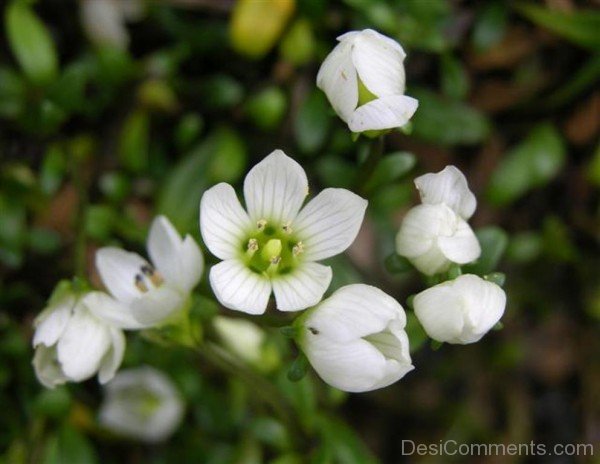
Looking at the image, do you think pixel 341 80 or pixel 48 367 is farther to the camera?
pixel 48 367

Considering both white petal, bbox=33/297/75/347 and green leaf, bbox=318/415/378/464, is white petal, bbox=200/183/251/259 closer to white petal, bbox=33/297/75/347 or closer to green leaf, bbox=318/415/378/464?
white petal, bbox=33/297/75/347

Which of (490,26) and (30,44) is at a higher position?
(30,44)

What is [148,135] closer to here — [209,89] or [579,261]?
[209,89]

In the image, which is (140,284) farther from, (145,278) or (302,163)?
(302,163)

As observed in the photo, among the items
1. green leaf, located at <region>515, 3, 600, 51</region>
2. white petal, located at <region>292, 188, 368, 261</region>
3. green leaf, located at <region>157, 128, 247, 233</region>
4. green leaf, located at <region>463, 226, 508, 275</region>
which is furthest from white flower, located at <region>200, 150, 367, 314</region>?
green leaf, located at <region>515, 3, 600, 51</region>

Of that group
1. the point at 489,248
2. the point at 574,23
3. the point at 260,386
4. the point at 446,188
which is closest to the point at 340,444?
the point at 260,386

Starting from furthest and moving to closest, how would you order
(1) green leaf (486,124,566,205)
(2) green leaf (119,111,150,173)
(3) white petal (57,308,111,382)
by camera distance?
(1) green leaf (486,124,566,205)
(2) green leaf (119,111,150,173)
(3) white petal (57,308,111,382)
